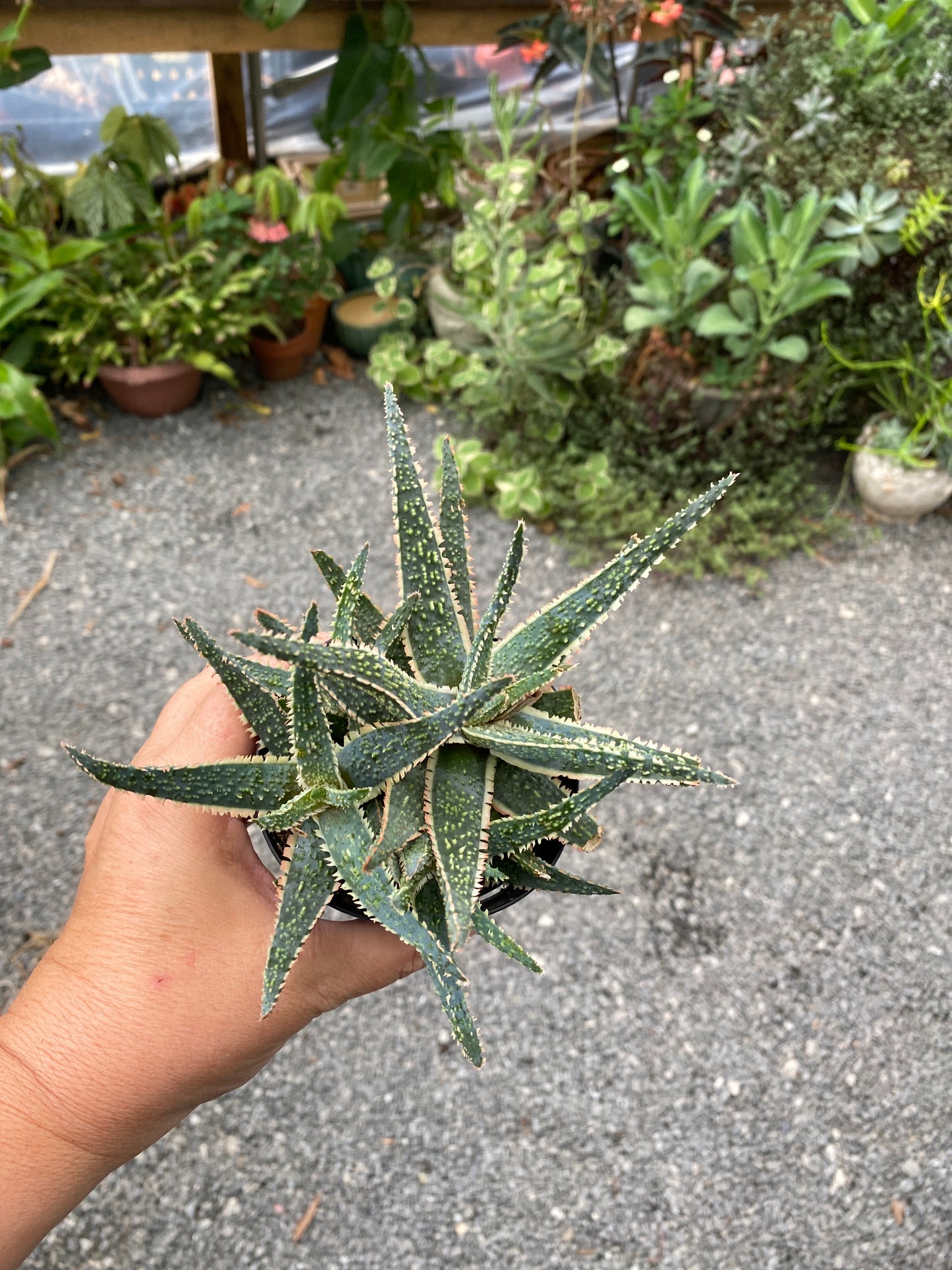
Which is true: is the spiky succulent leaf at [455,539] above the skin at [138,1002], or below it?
above

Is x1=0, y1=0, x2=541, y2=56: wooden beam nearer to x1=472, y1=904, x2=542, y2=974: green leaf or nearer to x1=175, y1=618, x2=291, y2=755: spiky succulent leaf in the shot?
x1=175, y1=618, x2=291, y2=755: spiky succulent leaf

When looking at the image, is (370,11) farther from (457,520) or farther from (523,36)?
(457,520)

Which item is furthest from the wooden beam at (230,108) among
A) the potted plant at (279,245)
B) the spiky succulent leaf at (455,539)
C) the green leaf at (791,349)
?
the spiky succulent leaf at (455,539)

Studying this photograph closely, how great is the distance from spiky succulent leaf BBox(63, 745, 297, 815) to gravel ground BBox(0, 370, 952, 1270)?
3.53 feet

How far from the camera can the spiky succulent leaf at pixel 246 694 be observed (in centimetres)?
71

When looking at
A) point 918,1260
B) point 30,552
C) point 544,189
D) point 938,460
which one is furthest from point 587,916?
point 544,189

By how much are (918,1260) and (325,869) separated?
140 centimetres

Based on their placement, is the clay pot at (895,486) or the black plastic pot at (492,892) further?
the clay pot at (895,486)

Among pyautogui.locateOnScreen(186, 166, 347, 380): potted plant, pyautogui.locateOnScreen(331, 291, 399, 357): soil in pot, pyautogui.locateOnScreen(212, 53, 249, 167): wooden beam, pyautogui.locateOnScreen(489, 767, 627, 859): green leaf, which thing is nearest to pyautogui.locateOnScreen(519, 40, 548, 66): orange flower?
pyautogui.locateOnScreen(186, 166, 347, 380): potted plant

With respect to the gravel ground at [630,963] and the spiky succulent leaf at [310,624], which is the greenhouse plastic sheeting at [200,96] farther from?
the spiky succulent leaf at [310,624]

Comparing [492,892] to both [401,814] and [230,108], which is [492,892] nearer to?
[401,814]

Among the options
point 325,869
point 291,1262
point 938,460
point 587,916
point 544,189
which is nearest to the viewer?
point 325,869

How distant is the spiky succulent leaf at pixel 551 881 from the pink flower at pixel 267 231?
2.45 metres

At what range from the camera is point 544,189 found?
295cm
